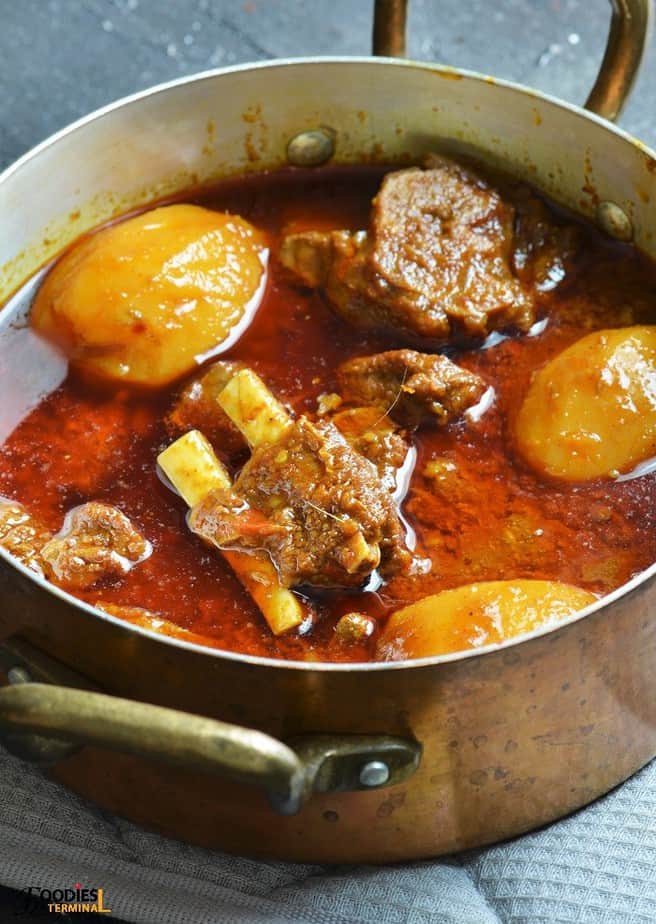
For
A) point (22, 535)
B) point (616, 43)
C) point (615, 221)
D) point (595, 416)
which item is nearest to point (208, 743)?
point (22, 535)

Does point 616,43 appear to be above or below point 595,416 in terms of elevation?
above

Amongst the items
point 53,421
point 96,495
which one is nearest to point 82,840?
point 96,495

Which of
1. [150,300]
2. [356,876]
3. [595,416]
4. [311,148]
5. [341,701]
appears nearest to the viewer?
[341,701]

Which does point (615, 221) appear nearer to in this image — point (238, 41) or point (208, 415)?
point (208, 415)

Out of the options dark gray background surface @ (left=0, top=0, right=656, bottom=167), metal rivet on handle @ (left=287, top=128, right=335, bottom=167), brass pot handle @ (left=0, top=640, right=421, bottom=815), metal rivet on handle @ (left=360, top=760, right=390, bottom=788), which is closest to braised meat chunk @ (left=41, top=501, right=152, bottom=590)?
brass pot handle @ (left=0, top=640, right=421, bottom=815)

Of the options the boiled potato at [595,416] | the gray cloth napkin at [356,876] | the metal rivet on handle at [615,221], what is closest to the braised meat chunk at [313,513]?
the boiled potato at [595,416]

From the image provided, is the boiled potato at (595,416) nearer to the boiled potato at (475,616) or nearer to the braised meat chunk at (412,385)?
the braised meat chunk at (412,385)
